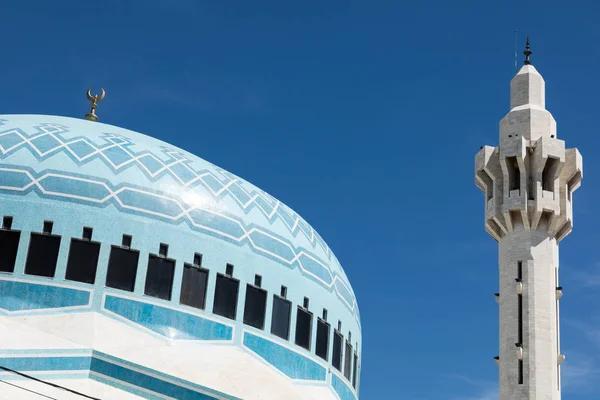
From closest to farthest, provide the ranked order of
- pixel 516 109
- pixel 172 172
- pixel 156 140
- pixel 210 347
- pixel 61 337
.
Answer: pixel 61 337 → pixel 210 347 → pixel 172 172 → pixel 156 140 → pixel 516 109

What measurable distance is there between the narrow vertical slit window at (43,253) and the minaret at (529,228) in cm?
1015

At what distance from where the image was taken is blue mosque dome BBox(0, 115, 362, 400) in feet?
63.0

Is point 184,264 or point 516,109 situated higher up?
point 516,109

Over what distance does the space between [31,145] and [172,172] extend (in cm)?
290

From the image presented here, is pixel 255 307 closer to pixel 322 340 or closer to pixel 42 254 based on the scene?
pixel 322 340

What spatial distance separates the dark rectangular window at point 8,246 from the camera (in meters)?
20.5

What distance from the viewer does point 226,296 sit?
22094 millimetres

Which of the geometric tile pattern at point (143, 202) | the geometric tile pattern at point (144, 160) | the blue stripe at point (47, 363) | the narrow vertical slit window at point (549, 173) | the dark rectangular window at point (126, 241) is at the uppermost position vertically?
the narrow vertical slit window at point (549, 173)

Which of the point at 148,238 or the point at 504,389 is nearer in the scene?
the point at 148,238

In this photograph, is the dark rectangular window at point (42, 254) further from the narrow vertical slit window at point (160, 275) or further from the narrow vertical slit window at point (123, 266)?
the narrow vertical slit window at point (160, 275)

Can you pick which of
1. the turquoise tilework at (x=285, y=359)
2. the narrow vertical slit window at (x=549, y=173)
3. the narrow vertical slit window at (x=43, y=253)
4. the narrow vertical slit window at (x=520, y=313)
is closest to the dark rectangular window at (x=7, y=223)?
the narrow vertical slit window at (x=43, y=253)

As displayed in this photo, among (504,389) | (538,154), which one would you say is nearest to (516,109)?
(538,154)

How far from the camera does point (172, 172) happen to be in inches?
896

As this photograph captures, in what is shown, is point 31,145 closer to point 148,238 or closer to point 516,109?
point 148,238
